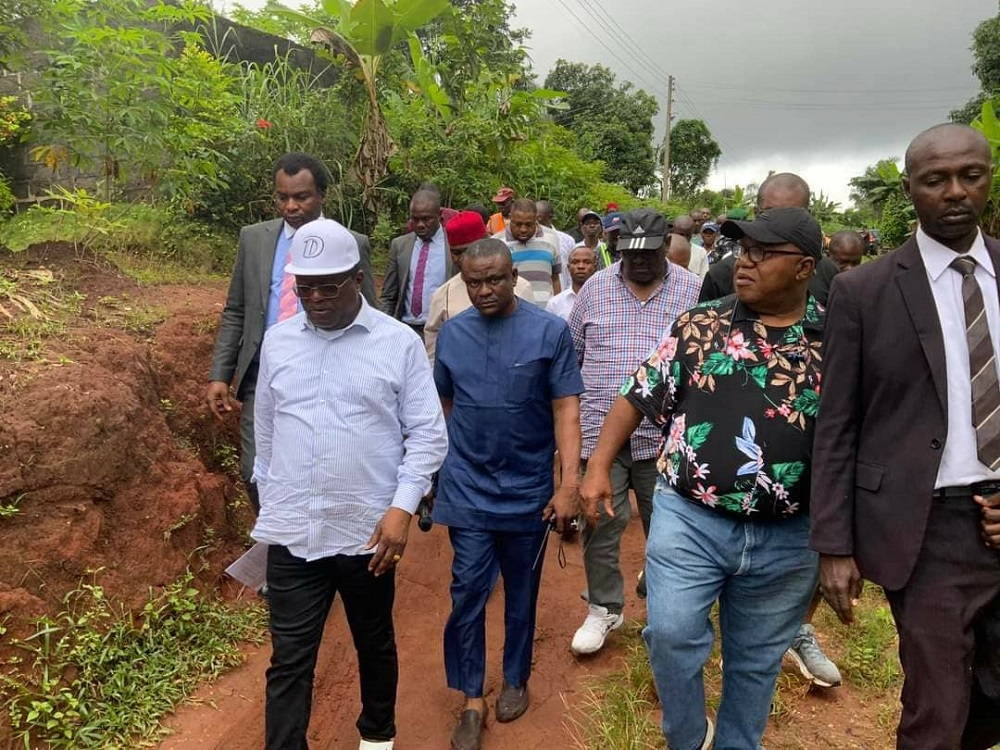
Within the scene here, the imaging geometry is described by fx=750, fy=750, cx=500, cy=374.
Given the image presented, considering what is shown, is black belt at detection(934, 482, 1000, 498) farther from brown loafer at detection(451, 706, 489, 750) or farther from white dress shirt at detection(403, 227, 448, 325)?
white dress shirt at detection(403, 227, 448, 325)

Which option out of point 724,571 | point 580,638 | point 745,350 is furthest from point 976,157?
point 580,638

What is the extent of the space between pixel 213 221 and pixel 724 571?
6538 mm

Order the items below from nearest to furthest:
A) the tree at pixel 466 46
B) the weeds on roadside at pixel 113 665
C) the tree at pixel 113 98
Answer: the weeds on roadside at pixel 113 665 → the tree at pixel 113 98 → the tree at pixel 466 46

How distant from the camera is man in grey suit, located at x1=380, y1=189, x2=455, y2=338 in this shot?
539 centimetres

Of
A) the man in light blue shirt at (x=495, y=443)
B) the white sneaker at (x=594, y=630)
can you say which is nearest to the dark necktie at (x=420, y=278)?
the man in light blue shirt at (x=495, y=443)

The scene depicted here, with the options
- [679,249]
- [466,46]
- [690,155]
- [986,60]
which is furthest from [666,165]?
[679,249]

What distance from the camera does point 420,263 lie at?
5.45m

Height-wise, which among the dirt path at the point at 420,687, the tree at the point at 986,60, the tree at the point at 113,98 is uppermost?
the tree at the point at 986,60

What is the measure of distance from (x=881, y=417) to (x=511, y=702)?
6.80ft

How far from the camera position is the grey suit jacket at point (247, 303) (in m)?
3.89

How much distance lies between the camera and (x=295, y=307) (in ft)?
12.6

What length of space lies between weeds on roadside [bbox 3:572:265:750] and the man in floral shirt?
7.22ft

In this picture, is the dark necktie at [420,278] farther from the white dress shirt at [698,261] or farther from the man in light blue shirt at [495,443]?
the white dress shirt at [698,261]

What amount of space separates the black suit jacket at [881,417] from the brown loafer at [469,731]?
1.72 m
